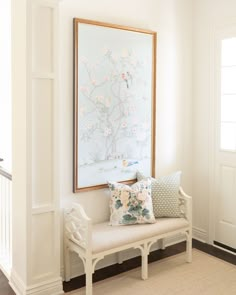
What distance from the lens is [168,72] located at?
372cm

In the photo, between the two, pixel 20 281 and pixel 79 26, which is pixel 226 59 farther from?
pixel 20 281

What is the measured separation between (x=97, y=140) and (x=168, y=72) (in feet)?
3.79

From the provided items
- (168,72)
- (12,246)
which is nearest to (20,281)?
(12,246)

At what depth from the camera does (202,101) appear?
12.7 feet

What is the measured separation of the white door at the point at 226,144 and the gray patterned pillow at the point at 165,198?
61cm

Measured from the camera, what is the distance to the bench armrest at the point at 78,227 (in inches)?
106

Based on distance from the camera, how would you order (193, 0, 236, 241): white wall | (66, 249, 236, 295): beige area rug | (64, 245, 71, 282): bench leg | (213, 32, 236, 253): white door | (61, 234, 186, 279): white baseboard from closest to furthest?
(66, 249, 236, 295): beige area rug < (64, 245, 71, 282): bench leg < (61, 234, 186, 279): white baseboard < (213, 32, 236, 253): white door < (193, 0, 236, 241): white wall

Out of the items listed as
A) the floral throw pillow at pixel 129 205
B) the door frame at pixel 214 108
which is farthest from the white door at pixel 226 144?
the floral throw pillow at pixel 129 205

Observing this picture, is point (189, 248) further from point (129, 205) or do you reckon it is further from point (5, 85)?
point (5, 85)

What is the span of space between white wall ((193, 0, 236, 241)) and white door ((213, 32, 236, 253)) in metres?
0.11

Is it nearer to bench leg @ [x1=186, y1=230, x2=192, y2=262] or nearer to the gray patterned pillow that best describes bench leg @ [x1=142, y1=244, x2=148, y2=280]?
the gray patterned pillow

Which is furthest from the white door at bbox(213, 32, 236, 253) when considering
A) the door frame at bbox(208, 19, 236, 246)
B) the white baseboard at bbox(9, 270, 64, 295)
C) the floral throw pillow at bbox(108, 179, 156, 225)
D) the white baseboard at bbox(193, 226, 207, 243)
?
the white baseboard at bbox(9, 270, 64, 295)

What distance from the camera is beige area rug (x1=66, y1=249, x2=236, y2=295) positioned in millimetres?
2900

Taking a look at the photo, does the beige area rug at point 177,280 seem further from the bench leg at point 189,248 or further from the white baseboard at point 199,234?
the white baseboard at point 199,234
